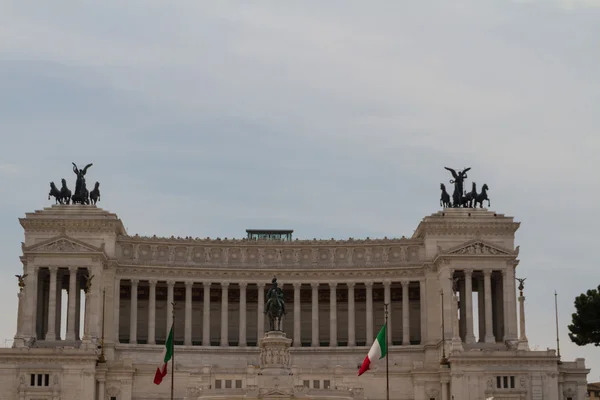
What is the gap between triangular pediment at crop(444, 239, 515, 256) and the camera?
480 feet

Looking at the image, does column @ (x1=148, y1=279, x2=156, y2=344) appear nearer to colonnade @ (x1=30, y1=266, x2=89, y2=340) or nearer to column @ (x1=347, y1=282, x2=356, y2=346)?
colonnade @ (x1=30, y1=266, x2=89, y2=340)

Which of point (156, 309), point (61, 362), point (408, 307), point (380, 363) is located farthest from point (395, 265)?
point (61, 362)

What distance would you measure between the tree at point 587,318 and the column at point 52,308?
5455cm

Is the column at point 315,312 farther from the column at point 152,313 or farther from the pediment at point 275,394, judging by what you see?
the pediment at point 275,394

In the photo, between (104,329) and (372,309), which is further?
(372,309)

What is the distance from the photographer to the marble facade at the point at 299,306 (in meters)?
131

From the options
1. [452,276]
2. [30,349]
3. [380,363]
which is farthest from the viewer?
[452,276]

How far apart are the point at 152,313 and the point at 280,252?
16278 mm

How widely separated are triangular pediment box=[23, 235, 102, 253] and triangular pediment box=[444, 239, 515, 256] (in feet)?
127

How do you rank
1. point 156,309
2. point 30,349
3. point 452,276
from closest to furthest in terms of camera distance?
point 30,349
point 452,276
point 156,309

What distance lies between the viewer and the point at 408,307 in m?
153

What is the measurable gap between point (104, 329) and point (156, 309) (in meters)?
12.9

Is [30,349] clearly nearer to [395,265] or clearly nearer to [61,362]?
[61,362]

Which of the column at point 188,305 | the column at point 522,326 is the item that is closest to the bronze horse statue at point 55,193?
the column at point 188,305
